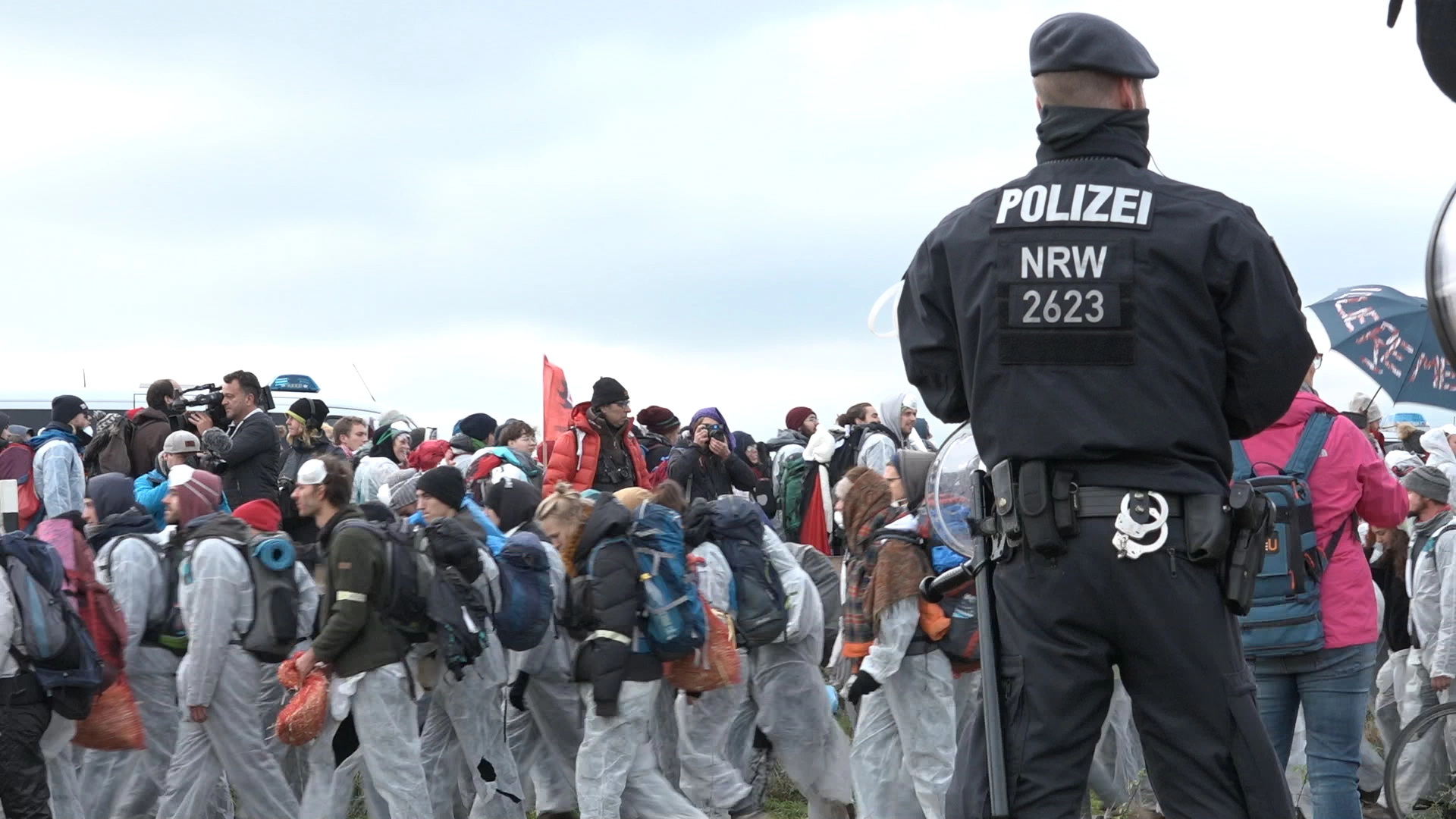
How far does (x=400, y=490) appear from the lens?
1066cm

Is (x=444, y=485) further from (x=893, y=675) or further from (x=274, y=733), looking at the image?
(x=893, y=675)

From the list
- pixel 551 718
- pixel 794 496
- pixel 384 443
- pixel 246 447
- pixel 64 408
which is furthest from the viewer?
pixel 384 443

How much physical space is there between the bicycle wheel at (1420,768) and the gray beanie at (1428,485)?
3.52ft

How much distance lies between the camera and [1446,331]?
7.59 feet

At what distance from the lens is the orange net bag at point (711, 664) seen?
327 inches

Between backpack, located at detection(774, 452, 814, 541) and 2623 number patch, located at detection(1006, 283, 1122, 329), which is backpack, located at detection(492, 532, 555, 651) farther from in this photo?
backpack, located at detection(774, 452, 814, 541)

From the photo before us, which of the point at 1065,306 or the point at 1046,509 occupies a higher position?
the point at 1065,306

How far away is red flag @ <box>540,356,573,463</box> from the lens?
45.7ft

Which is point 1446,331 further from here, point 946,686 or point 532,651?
point 532,651

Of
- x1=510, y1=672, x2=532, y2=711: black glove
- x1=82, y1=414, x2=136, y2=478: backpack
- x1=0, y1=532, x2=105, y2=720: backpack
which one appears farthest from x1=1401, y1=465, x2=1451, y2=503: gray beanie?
x1=82, y1=414, x2=136, y2=478: backpack

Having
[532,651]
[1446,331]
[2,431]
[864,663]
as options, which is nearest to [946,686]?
[864,663]

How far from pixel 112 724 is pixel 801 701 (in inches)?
131

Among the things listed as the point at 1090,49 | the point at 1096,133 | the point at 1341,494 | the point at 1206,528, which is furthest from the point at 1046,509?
the point at 1341,494

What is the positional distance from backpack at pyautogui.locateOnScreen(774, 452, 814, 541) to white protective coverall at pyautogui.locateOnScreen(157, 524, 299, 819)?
20.6 ft
